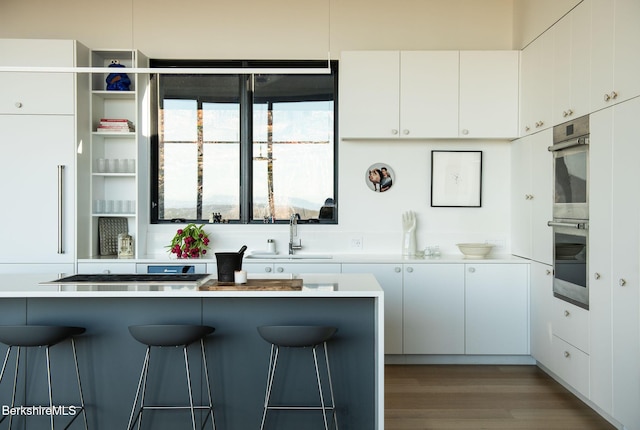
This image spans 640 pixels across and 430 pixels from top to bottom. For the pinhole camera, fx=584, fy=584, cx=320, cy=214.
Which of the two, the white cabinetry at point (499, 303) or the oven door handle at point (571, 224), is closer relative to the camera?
the oven door handle at point (571, 224)

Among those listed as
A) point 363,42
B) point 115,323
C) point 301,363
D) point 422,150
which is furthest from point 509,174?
point 115,323

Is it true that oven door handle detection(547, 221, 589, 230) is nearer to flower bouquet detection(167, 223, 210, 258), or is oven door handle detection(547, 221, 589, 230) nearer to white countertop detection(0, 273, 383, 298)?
white countertop detection(0, 273, 383, 298)

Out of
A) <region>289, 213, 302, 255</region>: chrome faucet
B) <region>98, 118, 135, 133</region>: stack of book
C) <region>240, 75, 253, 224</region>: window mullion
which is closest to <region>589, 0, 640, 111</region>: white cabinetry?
<region>289, 213, 302, 255</region>: chrome faucet

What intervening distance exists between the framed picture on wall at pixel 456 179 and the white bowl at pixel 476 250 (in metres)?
0.50

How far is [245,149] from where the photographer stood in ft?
18.0

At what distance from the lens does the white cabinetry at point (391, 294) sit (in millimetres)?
4875

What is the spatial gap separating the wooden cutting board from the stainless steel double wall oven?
1.93m

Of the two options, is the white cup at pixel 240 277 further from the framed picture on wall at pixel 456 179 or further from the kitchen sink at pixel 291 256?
the framed picture on wall at pixel 456 179

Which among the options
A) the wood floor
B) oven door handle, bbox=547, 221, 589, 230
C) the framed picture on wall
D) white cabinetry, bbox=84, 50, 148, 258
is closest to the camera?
the wood floor

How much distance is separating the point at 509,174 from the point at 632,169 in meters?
2.15

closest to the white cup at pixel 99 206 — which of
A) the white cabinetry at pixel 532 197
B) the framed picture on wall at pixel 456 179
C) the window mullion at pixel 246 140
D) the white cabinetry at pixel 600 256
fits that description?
the window mullion at pixel 246 140

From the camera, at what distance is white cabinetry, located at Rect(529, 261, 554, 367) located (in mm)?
4473

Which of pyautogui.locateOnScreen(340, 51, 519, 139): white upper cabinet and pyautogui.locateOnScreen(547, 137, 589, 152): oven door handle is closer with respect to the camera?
pyautogui.locateOnScreen(547, 137, 589, 152): oven door handle

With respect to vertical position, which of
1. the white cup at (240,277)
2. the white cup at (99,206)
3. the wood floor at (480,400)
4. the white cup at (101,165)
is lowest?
the wood floor at (480,400)
